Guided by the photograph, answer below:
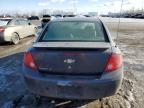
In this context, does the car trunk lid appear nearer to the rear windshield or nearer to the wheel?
the rear windshield

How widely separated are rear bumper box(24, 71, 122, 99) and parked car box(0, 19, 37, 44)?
852 centimetres

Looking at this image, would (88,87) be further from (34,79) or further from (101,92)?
(34,79)

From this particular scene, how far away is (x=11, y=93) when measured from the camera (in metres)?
4.64

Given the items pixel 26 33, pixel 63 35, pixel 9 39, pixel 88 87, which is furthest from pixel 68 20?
pixel 26 33

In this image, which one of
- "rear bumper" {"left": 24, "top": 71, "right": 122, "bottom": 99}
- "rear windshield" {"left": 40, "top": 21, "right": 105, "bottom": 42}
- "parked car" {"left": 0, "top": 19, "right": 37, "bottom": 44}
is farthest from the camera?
"parked car" {"left": 0, "top": 19, "right": 37, "bottom": 44}

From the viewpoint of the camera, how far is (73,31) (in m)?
4.29

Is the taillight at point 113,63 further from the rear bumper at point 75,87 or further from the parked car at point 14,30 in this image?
the parked car at point 14,30

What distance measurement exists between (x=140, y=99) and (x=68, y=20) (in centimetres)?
227

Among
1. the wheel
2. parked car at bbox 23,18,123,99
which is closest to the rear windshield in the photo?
parked car at bbox 23,18,123,99

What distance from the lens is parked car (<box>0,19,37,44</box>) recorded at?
11.3m

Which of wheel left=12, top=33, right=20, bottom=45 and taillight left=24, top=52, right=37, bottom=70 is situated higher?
taillight left=24, top=52, right=37, bottom=70

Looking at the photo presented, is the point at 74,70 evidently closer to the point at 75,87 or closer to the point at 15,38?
the point at 75,87

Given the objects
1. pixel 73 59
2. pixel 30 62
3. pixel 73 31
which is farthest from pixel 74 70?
pixel 73 31

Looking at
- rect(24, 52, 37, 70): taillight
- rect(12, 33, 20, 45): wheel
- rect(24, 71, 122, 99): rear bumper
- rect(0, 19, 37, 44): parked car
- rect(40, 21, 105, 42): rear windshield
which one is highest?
rect(40, 21, 105, 42): rear windshield
